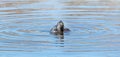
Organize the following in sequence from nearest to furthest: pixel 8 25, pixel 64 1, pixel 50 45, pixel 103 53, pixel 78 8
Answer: pixel 103 53
pixel 50 45
pixel 8 25
pixel 78 8
pixel 64 1

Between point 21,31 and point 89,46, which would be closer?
point 89,46

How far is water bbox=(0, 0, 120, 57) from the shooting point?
15.1 m

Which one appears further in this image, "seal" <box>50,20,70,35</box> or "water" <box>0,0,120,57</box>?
"seal" <box>50,20,70,35</box>

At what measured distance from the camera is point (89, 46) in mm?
15555

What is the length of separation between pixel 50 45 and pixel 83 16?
534cm

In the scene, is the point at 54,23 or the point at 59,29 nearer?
the point at 59,29

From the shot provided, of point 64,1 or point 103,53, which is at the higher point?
point 64,1

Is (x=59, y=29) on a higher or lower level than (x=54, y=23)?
lower

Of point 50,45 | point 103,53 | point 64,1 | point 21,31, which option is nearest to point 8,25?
point 21,31

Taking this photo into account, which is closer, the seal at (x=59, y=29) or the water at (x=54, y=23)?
the water at (x=54, y=23)

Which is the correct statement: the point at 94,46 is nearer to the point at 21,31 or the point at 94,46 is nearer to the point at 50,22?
the point at 21,31

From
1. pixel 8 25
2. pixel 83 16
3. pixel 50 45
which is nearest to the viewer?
pixel 50 45

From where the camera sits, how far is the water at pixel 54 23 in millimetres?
15078

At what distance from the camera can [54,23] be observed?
64.6ft
